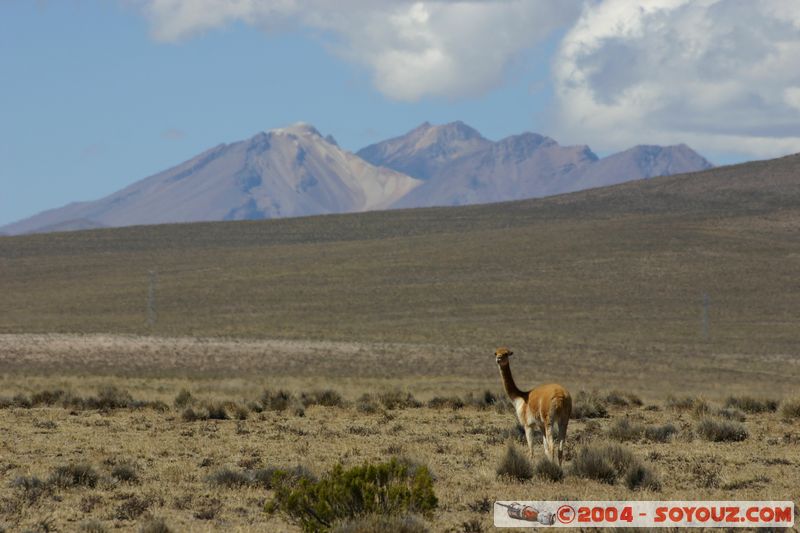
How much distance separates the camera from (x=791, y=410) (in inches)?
849

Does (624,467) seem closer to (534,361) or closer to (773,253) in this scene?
(534,361)

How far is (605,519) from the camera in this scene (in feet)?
32.8

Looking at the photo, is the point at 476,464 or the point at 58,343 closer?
the point at 476,464

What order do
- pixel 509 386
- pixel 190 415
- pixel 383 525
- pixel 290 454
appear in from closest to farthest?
pixel 383 525, pixel 509 386, pixel 290 454, pixel 190 415

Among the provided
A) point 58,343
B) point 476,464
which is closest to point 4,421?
point 476,464

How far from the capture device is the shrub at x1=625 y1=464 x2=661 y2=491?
12297 millimetres

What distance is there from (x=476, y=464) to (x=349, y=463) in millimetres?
1693

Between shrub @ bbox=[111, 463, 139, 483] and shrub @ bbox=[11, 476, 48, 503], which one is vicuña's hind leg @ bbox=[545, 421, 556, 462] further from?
shrub @ bbox=[11, 476, 48, 503]

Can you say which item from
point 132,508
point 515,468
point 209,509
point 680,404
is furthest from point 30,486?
point 680,404

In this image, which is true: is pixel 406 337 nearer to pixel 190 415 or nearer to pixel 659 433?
pixel 190 415

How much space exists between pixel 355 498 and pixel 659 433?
875 centimetres

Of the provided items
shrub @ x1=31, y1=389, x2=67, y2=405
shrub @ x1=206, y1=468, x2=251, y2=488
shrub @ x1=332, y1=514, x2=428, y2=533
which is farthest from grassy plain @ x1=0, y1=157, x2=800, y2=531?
shrub @ x1=31, y1=389, x2=67, y2=405

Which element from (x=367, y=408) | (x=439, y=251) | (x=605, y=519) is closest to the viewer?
(x=605, y=519)

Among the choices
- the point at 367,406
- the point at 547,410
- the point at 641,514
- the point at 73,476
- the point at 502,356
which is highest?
the point at 502,356
